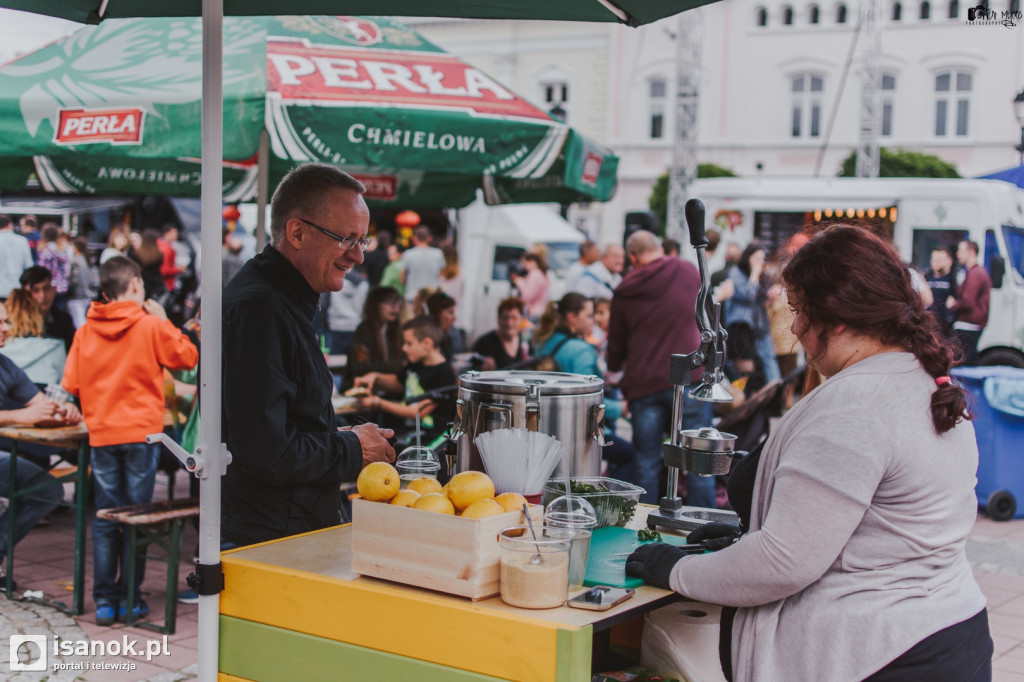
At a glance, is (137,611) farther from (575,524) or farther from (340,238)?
(575,524)

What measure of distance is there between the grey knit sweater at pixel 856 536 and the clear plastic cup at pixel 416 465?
909mm

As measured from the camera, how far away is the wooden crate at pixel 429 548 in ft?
6.73

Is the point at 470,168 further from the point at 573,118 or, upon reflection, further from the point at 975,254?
the point at 573,118

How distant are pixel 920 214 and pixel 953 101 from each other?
15912 millimetres

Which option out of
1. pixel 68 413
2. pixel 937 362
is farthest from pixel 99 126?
pixel 937 362

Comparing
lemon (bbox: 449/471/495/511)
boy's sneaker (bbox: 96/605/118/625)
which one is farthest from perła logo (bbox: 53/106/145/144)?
lemon (bbox: 449/471/495/511)

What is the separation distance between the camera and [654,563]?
7.39 feet

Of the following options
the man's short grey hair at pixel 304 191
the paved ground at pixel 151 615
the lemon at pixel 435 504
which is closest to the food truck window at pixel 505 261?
the paved ground at pixel 151 615

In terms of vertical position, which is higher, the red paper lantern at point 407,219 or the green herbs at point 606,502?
the red paper lantern at point 407,219

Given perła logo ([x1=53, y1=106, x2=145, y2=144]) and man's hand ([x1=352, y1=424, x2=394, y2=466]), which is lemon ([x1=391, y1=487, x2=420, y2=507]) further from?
perła logo ([x1=53, y1=106, x2=145, y2=144])

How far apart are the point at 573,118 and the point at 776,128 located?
19.6 feet

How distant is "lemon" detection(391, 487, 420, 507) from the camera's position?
2211 mm

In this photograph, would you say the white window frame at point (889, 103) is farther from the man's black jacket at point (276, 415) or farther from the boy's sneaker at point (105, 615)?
the man's black jacket at point (276, 415)

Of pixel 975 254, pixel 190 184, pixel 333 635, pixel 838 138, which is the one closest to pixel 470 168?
pixel 190 184
